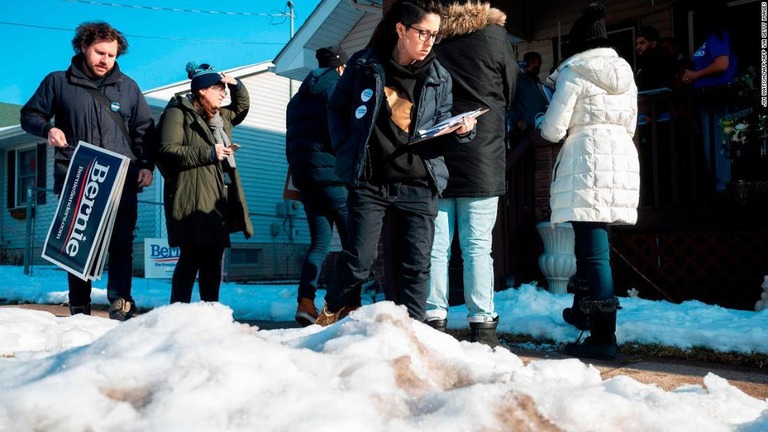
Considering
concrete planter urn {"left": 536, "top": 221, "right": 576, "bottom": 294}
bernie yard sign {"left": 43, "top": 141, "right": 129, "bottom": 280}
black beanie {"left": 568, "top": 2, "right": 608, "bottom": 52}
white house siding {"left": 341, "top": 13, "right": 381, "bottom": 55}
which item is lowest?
concrete planter urn {"left": 536, "top": 221, "right": 576, "bottom": 294}

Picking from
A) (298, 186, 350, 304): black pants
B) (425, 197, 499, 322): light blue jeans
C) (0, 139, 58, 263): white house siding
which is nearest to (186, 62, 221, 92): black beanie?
(298, 186, 350, 304): black pants

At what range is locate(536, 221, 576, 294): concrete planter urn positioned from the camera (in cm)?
631

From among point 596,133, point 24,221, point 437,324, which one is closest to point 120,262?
point 437,324

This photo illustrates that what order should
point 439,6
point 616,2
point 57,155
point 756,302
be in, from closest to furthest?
point 439,6, point 57,155, point 756,302, point 616,2

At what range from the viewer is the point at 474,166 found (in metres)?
3.58

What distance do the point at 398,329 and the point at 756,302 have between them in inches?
189

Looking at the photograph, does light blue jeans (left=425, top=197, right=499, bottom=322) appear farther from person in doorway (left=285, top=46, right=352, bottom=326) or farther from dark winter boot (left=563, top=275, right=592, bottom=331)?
person in doorway (left=285, top=46, right=352, bottom=326)

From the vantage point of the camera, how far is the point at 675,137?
6.24 m

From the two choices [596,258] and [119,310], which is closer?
[596,258]

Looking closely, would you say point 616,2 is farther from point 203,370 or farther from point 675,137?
point 203,370

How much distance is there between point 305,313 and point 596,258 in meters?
2.00

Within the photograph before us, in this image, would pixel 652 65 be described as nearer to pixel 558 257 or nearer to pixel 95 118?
pixel 558 257

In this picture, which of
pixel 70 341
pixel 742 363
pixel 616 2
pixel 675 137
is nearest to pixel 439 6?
pixel 70 341

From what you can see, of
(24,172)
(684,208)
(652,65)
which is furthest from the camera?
(24,172)
